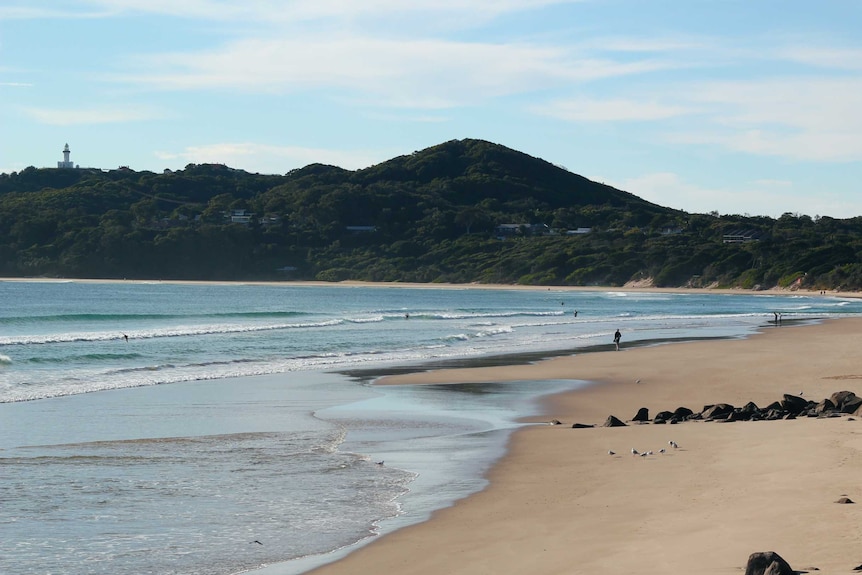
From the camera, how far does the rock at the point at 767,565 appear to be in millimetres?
7129

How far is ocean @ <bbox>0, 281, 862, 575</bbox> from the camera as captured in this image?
31.9 feet

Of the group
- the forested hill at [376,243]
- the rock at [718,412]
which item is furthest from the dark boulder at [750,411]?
the forested hill at [376,243]

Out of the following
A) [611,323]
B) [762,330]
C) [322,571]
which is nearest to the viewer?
[322,571]

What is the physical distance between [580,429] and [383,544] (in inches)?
306

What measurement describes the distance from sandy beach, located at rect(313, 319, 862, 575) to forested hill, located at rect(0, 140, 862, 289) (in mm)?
118464

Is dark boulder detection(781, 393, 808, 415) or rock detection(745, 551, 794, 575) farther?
dark boulder detection(781, 393, 808, 415)

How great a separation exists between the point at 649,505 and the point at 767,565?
3312 millimetres

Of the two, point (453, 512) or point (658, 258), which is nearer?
point (453, 512)

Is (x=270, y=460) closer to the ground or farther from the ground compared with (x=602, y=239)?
closer to the ground

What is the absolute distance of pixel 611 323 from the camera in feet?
186

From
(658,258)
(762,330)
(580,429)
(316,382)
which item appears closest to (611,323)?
(762,330)

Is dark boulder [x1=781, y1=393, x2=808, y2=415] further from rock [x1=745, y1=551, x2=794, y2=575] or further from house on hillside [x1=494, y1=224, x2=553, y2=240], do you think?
house on hillside [x1=494, y1=224, x2=553, y2=240]

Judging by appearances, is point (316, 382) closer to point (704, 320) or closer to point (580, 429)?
point (580, 429)

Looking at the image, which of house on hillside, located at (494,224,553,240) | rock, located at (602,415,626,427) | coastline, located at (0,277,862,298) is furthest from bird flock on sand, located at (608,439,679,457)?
house on hillside, located at (494,224,553,240)
